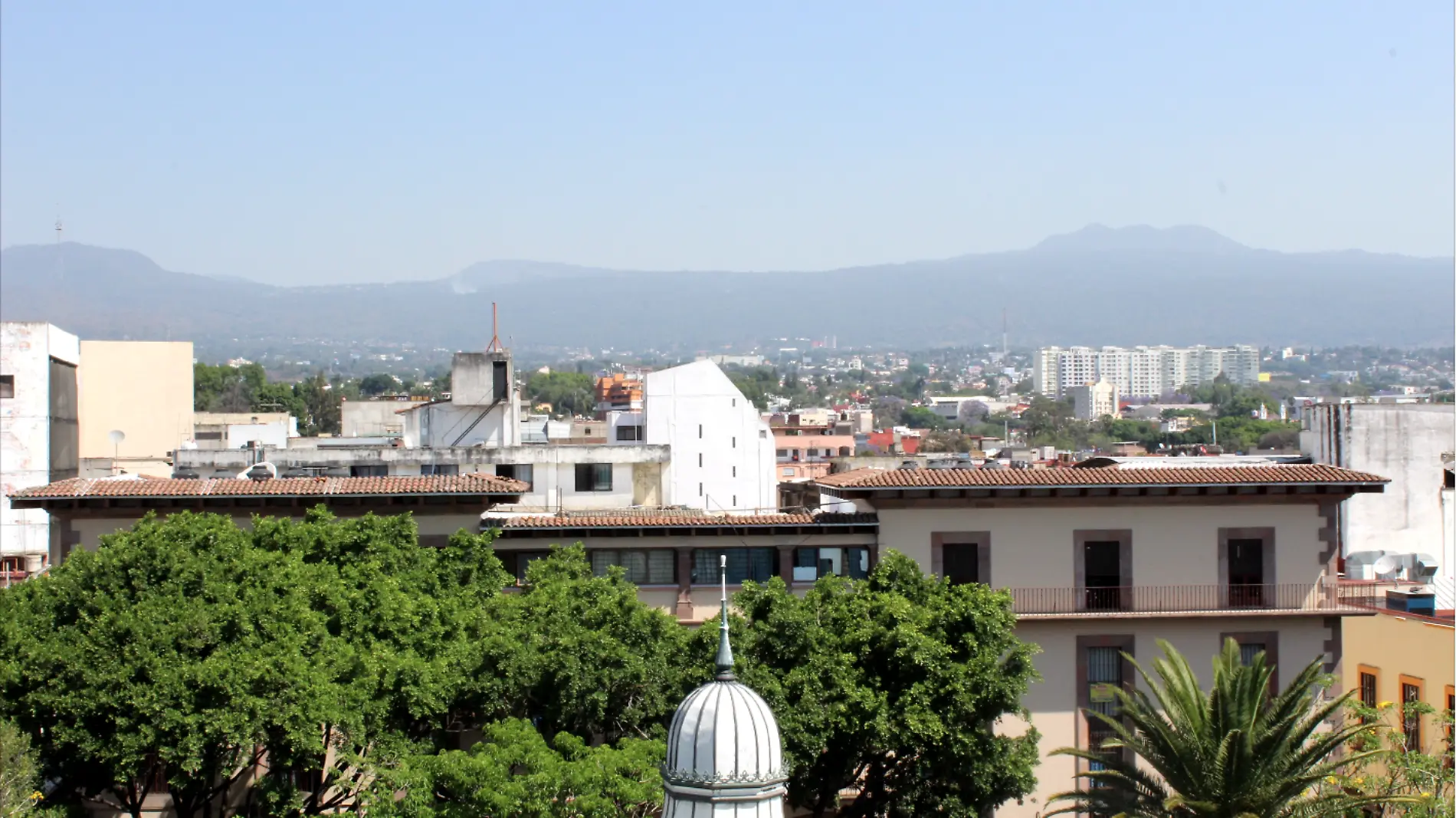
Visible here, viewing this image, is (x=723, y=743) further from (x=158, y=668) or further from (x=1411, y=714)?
(x=1411, y=714)

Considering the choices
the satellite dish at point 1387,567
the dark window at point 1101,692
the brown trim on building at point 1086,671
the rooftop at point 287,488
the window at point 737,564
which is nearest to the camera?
the dark window at point 1101,692

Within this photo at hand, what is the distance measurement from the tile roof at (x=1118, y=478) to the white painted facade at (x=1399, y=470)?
1344cm

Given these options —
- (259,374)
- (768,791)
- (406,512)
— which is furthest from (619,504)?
(259,374)

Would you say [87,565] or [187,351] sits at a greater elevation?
[187,351]

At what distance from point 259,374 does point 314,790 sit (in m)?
150

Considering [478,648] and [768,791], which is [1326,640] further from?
[768,791]

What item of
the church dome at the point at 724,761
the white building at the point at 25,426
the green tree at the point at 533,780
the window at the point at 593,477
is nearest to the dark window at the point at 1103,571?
the green tree at the point at 533,780

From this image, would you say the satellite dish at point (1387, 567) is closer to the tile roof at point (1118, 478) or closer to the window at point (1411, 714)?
the tile roof at point (1118, 478)

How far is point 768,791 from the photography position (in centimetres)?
1377

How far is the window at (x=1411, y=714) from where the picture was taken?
27.9m

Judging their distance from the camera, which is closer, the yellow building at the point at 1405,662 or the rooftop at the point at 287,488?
the yellow building at the point at 1405,662

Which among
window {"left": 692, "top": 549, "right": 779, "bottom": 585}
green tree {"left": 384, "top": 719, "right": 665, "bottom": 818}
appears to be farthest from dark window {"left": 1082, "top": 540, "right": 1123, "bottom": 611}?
green tree {"left": 384, "top": 719, "right": 665, "bottom": 818}

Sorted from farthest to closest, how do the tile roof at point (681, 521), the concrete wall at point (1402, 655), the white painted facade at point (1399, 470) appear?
the white painted facade at point (1399, 470), the tile roof at point (681, 521), the concrete wall at point (1402, 655)

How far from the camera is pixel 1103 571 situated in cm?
3428
